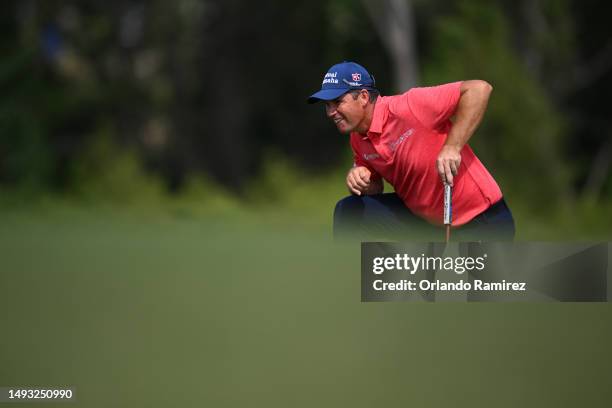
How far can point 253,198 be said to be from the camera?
93.8 feet

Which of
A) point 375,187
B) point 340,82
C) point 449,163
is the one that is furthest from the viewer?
point 375,187

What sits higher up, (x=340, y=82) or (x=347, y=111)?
(x=340, y=82)

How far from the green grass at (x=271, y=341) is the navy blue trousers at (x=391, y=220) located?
0.97 metres

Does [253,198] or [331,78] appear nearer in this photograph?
[331,78]

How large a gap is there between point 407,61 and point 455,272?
2246 cm

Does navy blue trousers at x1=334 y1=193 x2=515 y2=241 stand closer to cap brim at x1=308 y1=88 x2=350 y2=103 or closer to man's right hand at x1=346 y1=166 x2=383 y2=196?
man's right hand at x1=346 y1=166 x2=383 y2=196

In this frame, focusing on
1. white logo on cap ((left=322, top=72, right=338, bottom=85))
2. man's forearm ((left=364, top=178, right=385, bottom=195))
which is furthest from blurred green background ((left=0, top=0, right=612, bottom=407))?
white logo on cap ((left=322, top=72, right=338, bottom=85))

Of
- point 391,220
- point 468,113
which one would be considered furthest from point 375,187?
point 468,113

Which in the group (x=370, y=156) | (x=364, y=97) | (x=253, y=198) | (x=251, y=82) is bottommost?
(x=370, y=156)

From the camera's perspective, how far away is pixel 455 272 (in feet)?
19.4

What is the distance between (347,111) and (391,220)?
2.77 ft

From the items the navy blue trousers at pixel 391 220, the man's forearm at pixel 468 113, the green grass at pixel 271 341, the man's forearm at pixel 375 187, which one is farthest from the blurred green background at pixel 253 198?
the man's forearm at pixel 468 113

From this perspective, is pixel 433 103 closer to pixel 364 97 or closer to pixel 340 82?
pixel 364 97

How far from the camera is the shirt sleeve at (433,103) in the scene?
5961 mm
